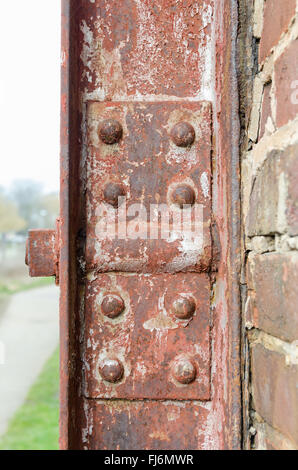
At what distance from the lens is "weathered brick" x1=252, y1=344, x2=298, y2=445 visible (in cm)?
63

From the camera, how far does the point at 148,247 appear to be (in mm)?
782

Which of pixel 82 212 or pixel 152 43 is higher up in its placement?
pixel 152 43

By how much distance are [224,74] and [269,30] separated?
0.31 feet

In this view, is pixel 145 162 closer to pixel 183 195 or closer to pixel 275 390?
pixel 183 195

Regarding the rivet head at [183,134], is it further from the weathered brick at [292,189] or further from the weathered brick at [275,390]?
the weathered brick at [275,390]

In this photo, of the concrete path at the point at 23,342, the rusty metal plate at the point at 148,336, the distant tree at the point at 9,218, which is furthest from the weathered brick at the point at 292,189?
the distant tree at the point at 9,218

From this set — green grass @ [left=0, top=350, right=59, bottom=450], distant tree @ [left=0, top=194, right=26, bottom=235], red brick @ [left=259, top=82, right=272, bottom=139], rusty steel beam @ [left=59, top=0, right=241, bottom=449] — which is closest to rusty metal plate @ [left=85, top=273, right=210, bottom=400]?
rusty steel beam @ [left=59, top=0, right=241, bottom=449]

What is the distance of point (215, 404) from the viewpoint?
0.78 m

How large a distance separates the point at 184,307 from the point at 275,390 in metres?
0.18

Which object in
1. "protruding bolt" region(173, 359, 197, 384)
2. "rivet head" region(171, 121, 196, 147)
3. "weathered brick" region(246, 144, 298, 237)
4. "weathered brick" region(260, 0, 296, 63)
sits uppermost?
"weathered brick" region(260, 0, 296, 63)

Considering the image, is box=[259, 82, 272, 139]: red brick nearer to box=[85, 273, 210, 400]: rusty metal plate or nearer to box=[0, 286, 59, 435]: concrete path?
box=[85, 273, 210, 400]: rusty metal plate
